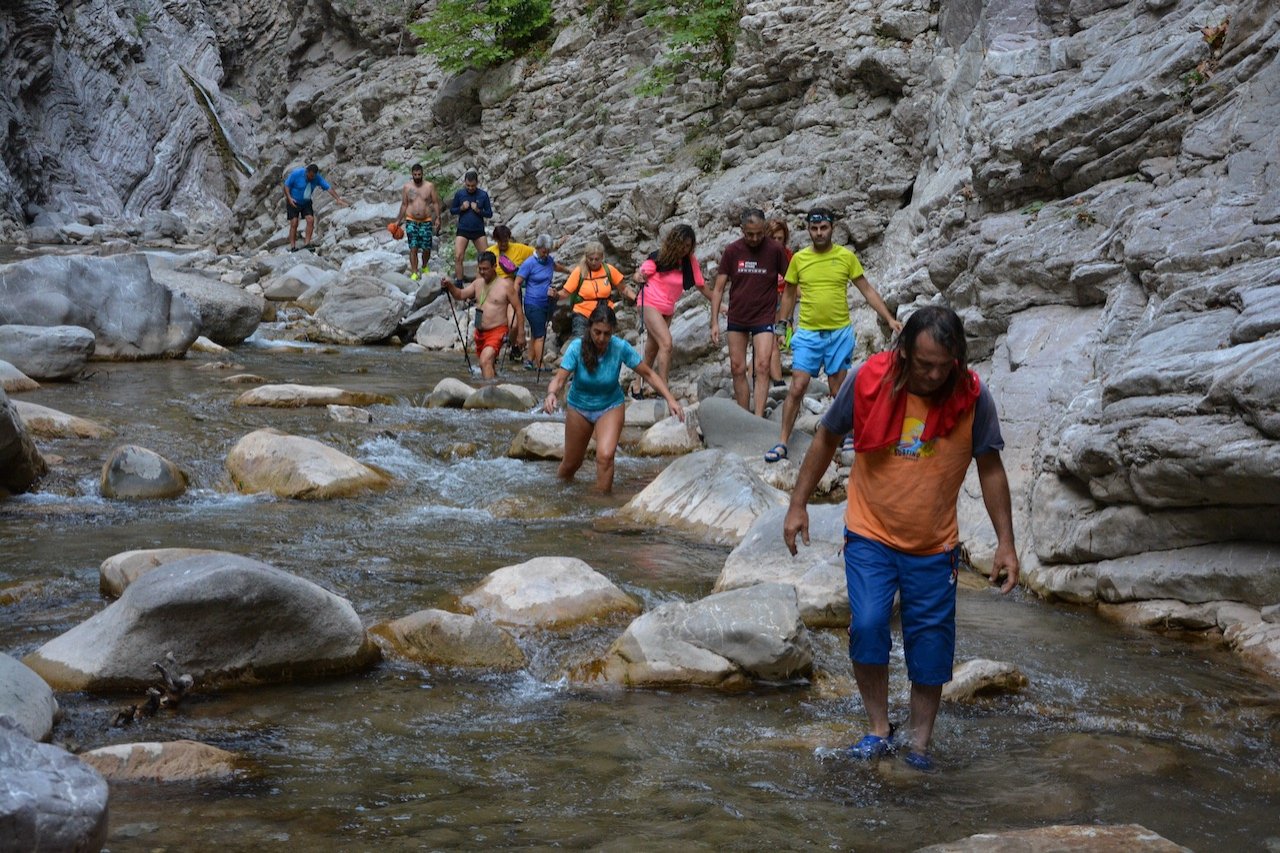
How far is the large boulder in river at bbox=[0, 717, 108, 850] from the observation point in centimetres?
270

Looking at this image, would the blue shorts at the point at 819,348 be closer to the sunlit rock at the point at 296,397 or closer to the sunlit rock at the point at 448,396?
the sunlit rock at the point at 448,396

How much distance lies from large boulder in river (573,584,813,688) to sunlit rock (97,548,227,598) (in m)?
2.18

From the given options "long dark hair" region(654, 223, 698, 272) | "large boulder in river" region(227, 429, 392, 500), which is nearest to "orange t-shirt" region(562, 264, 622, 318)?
"long dark hair" region(654, 223, 698, 272)

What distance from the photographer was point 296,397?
37.9 ft

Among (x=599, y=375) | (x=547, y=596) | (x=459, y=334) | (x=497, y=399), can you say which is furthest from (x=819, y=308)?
(x=459, y=334)

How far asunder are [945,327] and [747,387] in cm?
674

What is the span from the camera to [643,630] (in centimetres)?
529

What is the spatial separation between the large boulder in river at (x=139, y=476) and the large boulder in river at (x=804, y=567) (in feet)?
13.6

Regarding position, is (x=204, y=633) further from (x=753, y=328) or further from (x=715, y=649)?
(x=753, y=328)

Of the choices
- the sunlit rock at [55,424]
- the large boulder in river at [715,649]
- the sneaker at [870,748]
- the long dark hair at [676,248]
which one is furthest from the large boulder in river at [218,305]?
the sneaker at [870,748]

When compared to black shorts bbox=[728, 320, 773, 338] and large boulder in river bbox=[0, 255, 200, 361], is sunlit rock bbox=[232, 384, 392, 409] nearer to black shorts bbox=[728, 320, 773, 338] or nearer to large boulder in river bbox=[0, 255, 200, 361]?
large boulder in river bbox=[0, 255, 200, 361]

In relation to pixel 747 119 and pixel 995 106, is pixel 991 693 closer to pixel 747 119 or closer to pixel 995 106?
pixel 995 106

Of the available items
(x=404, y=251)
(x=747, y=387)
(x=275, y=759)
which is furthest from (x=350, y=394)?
(x=404, y=251)

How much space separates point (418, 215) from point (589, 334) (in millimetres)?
12013
